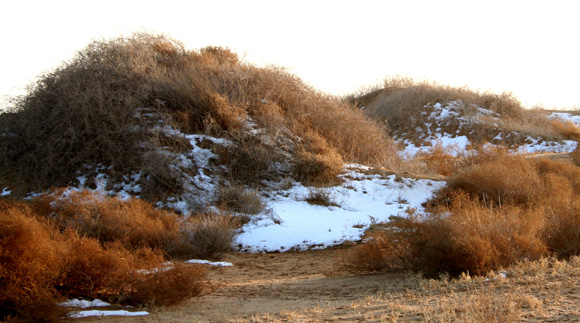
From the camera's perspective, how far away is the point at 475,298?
207 inches

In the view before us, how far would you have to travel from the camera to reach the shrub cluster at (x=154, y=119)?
13.5 metres

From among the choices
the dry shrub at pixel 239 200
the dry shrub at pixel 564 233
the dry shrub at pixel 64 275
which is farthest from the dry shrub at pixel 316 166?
the dry shrub at pixel 64 275

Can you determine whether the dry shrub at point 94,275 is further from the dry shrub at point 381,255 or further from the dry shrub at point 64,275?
the dry shrub at point 381,255

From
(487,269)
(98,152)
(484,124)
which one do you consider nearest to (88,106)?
(98,152)

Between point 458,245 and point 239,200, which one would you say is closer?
point 458,245

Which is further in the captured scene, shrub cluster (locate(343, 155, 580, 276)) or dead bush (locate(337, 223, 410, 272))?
dead bush (locate(337, 223, 410, 272))

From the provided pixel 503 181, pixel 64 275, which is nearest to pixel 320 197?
pixel 503 181

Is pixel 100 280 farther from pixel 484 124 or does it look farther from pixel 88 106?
pixel 484 124

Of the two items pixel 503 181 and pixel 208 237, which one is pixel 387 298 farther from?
pixel 503 181

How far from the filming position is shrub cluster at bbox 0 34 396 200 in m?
13.5

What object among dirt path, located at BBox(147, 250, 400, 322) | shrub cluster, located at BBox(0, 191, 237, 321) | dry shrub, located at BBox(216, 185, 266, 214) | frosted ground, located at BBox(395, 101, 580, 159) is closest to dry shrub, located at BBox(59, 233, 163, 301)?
shrub cluster, located at BBox(0, 191, 237, 321)

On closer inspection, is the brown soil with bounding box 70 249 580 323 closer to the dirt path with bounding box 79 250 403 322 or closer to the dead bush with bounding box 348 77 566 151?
the dirt path with bounding box 79 250 403 322

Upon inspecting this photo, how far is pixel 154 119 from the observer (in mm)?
14281

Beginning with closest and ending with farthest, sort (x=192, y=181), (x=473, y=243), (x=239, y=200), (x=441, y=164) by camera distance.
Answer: (x=473, y=243) → (x=239, y=200) → (x=192, y=181) → (x=441, y=164)
